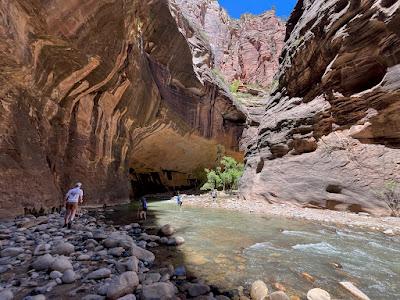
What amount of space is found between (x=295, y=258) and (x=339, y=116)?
1067 cm

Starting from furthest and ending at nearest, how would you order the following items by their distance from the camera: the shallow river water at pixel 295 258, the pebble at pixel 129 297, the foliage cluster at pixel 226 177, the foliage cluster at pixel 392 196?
the foliage cluster at pixel 226 177 < the foliage cluster at pixel 392 196 < the shallow river water at pixel 295 258 < the pebble at pixel 129 297

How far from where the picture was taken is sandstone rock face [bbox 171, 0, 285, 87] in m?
54.4

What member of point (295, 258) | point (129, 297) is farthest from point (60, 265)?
point (295, 258)

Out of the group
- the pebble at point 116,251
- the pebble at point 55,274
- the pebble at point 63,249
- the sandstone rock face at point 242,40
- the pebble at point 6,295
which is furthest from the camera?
the sandstone rock face at point 242,40

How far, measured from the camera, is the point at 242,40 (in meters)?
58.8

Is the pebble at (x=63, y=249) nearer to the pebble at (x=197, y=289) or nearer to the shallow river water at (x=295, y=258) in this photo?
the shallow river water at (x=295, y=258)

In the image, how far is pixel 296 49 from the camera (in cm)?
1773

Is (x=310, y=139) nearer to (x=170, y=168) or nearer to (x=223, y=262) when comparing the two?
(x=223, y=262)

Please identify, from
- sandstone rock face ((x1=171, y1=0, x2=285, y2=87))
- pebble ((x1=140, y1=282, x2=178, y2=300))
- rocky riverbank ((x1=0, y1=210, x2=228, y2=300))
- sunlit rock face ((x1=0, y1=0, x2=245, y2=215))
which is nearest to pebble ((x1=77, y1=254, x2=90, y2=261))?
rocky riverbank ((x1=0, y1=210, x2=228, y2=300))

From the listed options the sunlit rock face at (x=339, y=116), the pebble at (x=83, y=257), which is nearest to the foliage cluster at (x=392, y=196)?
the sunlit rock face at (x=339, y=116)

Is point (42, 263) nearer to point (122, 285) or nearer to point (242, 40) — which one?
point (122, 285)

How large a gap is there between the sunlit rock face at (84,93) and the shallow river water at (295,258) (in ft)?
18.3

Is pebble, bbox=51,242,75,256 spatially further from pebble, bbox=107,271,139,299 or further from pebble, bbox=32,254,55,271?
pebble, bbox=107,271,139,299

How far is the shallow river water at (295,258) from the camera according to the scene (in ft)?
12.8
